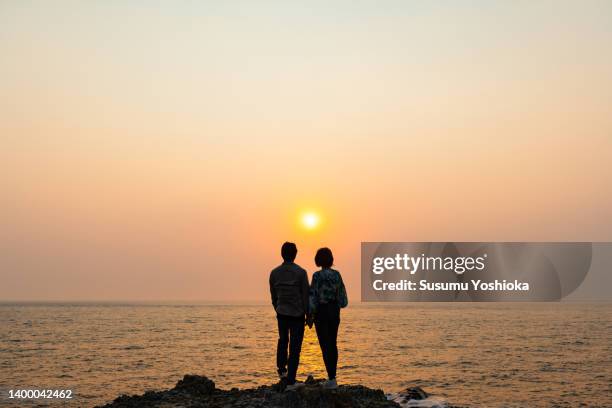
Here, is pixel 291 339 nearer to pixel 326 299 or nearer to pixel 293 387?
pixel 326 299

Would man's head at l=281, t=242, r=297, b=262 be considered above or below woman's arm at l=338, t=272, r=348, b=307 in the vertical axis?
above

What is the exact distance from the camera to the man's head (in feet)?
40.8

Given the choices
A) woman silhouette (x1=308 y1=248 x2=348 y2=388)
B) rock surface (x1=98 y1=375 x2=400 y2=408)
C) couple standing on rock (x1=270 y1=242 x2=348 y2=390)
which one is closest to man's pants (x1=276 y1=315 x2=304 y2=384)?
couple standing on rock (x1=270 y1=242 x2=348 y2=390)

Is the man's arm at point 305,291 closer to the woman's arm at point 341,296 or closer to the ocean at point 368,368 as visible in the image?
the woman's arm at point 341,296

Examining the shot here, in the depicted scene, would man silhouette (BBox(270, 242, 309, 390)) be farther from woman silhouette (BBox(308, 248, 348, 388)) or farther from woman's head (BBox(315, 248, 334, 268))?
woman's head (BBox(315, 248, 334, 268))

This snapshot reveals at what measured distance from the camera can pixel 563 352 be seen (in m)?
47.8

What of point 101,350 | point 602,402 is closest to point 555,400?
point 602,402

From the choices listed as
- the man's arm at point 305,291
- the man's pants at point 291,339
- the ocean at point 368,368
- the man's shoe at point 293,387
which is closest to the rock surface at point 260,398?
the man's shoe at point 293,387

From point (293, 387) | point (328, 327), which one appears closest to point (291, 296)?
point (328, 327)

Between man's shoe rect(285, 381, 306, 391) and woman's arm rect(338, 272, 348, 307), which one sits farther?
man's shoe rect(285, 381, 306, 391)

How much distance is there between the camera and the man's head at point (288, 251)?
1243 cm

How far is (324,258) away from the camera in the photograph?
12586 mm

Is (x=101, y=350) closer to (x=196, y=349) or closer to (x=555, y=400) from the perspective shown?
(x=196, y=349)

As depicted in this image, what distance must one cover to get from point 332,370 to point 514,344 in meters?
49.2
